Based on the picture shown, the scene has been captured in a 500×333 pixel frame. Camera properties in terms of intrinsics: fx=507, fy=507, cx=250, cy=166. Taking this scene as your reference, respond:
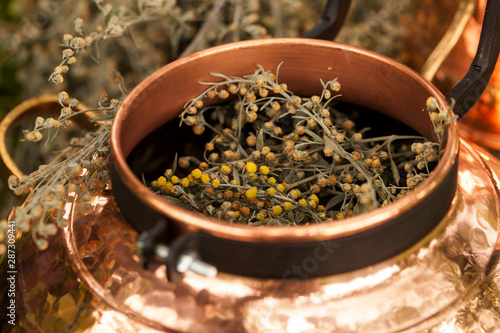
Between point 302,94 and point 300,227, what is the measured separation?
1.03 ft

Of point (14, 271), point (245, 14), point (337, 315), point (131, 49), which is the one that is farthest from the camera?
point (131, 49)

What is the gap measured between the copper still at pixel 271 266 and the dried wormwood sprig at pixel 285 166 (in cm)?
7

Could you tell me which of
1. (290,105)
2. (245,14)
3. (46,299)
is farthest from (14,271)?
(245,14)

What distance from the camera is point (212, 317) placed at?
1.35ft

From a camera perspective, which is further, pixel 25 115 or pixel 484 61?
pixel 25 115

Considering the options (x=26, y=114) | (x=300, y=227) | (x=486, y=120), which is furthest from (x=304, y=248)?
(x=486, y=120)

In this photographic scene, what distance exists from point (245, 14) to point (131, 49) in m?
0.31

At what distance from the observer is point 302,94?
661mm

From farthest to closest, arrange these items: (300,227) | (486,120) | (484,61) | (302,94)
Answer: (486,120) < (302,94) < (484,61) < (300,227)

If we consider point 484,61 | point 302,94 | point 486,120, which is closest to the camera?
point 484,61

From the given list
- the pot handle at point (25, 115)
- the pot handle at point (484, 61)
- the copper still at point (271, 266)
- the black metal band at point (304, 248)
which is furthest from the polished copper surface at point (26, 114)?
the pot handle at point (484, 61)

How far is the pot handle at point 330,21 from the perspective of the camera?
71 centimetres

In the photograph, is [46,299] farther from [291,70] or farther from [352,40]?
[352,40]

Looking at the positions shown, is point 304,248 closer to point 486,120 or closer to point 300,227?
point 300,227
